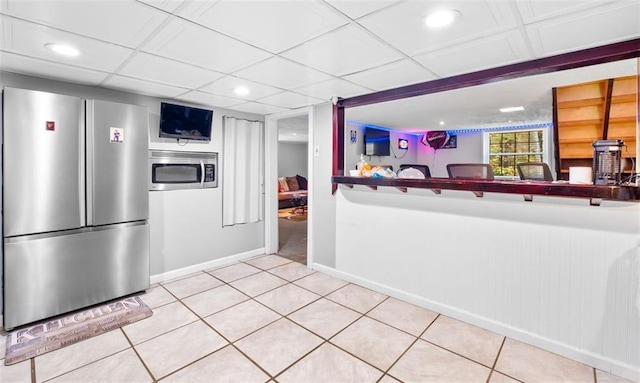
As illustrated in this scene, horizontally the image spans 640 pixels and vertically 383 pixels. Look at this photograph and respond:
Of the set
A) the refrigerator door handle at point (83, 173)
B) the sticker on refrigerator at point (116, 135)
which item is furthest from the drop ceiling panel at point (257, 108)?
the refrigerator door handle at point (83, 173)

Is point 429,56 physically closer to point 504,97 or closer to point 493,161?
point 504,97

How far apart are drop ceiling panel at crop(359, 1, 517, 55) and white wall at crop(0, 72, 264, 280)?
9.84ft

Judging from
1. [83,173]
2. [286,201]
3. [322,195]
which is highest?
[83,173]

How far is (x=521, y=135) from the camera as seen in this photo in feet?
24.3

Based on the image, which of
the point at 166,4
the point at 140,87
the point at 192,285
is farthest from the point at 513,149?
the point at 166,4

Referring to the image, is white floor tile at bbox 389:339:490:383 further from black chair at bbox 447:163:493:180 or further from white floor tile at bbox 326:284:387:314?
black chair at bbox 447:163:493:180

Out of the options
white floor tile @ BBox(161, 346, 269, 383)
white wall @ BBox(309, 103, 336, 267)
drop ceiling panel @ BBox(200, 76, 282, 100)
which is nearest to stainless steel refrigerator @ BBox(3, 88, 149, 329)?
drop ceiling panel @ BBox(200, 76, 282, 100)

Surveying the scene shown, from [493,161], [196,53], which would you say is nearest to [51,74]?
[196,53]

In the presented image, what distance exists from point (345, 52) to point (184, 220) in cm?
307

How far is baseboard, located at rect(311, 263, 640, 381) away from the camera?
6.86 ft

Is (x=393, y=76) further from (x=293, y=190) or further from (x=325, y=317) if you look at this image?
(x=293, y=190)

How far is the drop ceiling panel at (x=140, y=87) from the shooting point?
2987mm

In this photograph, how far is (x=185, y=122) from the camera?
3.82 m

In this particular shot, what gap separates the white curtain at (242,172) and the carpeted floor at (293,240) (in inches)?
31.8
